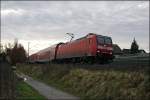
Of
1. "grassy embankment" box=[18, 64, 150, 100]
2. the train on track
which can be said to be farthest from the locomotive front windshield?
"grassy embankment" box=[18, 64, 150, 100]

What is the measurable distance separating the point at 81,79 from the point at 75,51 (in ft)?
39.6

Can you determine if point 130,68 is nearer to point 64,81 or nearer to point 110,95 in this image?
point 110,95

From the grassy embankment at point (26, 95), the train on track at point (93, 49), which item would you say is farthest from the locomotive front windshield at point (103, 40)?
the grassy embankment at point (26, 95)

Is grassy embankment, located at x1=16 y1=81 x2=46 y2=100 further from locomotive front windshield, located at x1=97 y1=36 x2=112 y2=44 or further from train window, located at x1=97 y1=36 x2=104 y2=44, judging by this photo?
locomotive front windshield, located at x1=97 y1=36 x2=112 y2=44

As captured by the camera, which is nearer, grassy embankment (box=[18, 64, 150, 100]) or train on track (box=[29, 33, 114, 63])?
grassy embankment (box=[18, 64, 150, 100])

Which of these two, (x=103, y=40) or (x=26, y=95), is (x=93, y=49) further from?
(x=26, y=95)

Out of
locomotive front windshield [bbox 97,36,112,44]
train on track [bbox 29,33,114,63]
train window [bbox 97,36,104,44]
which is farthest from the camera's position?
locomotive front windshield [bbox 97,36,112,44]

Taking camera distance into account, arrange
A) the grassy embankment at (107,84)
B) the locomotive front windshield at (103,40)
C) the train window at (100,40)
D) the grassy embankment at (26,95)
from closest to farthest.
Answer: the grassy embankment at (107,84) → the grassy embankment at (26,95) → the train window at (100,40) → the locomotive front windshield at (103,40)

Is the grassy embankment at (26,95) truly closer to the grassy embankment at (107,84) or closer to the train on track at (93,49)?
the grassy embankment at (107,84)

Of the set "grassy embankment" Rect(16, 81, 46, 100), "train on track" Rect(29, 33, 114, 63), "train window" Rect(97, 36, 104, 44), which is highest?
"train window" Rect(97, 36, 104, 44)

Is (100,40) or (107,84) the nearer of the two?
(107,84)

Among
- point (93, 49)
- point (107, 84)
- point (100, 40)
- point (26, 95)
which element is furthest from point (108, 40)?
point (26, 95)

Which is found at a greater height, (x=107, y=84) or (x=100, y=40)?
(x=100, y=40)

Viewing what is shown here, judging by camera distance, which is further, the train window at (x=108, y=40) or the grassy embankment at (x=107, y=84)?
the train window at (x=108, y=40)
